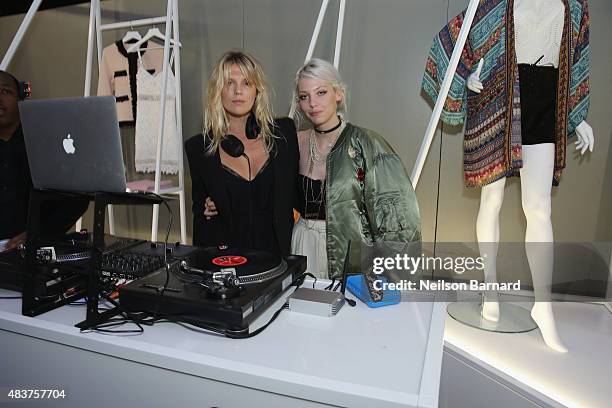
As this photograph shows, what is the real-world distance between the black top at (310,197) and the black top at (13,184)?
1088 millimetres

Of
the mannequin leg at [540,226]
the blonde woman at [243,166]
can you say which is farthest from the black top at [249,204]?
the mannequin leg at [540,226]

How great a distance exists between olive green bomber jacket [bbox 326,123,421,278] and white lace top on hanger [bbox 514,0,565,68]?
0.67 meters

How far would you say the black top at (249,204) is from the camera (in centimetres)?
159

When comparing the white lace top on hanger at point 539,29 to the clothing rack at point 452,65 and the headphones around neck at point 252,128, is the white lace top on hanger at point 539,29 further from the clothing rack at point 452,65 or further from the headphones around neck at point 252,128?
the headphones around neck at point 252,128

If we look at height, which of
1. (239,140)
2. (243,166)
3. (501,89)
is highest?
(501,89)

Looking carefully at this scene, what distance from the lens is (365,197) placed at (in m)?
1.51

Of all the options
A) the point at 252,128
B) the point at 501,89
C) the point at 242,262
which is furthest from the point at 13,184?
the point at 501,89

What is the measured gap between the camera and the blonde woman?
5.20 ft

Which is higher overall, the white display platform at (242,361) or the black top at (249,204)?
the black top at (249,204)

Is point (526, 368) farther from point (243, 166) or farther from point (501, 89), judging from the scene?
point (243, 166)

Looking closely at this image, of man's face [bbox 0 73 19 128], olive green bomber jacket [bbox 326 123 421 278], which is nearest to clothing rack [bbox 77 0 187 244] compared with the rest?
man's face [bbox 0 73 19 128]

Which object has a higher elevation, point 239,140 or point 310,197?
point 239,140

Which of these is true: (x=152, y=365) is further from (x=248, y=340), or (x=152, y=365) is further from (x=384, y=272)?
(x=384, y=272)

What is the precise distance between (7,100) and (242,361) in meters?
1.52
